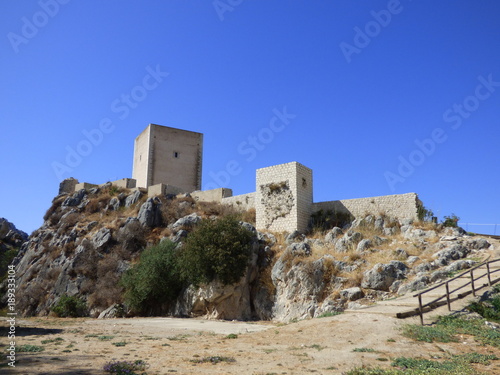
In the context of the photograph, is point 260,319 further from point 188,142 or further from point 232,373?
point 188,142

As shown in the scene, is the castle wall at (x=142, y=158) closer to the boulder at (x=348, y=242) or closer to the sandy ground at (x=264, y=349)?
the boulder at (x=348, y=242)

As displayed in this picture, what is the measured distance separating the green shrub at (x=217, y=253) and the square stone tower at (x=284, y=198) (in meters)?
2.85

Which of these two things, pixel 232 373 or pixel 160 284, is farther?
pixel 160 284

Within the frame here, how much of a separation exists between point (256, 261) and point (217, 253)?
8.66ft

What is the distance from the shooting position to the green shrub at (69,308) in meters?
24.2

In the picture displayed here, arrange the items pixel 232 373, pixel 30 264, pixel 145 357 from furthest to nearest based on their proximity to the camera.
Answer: pixel 30 264 < pixel 145 357 < pixel 232 373

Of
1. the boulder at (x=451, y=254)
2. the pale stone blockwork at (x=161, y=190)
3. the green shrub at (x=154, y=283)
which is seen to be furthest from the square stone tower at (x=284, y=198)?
the pale stone blockwork at (x=161, y=190)

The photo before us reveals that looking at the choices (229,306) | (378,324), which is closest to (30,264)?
(229,306)

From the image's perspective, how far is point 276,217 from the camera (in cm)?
2428

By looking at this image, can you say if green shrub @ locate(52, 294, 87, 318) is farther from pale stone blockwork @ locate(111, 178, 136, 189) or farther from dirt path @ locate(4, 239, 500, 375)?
pale stone blockwork @ locate(111, 178, 136, 189)

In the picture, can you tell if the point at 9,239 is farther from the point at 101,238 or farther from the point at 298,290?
the point at 298,290

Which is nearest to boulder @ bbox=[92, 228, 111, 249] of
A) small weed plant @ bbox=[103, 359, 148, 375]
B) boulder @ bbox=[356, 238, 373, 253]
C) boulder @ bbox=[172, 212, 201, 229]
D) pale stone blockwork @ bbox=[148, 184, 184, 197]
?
pale stone blockwork @ bbox=[148, 184, 184, 197]

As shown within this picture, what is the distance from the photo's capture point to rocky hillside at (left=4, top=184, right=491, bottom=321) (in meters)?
17.4

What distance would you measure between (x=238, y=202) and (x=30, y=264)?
19.2 m
